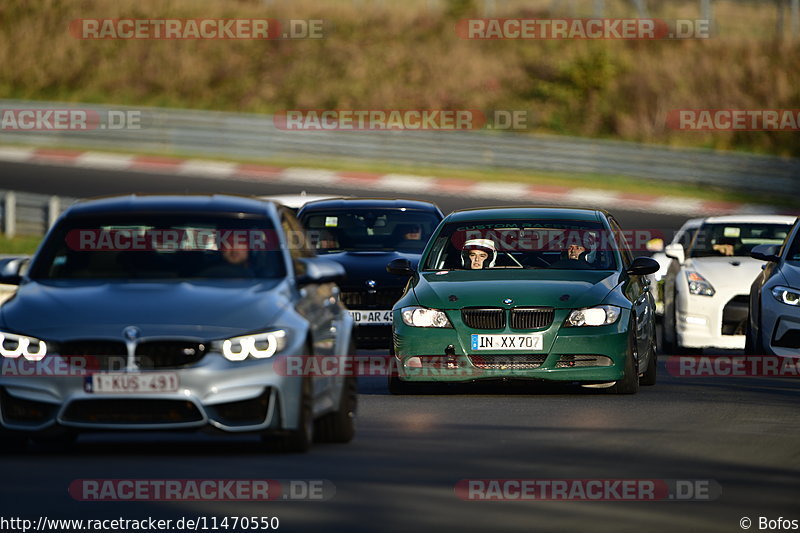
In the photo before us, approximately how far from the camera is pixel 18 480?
8.59m

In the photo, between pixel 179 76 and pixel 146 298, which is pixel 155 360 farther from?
pixel 179 76

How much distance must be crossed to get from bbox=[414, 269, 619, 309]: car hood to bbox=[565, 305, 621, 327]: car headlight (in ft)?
0.18

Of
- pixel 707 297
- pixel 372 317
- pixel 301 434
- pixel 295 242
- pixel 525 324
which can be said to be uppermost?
pixel 295 242

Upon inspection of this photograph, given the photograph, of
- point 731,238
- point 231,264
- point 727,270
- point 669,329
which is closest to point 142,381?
point 231,264

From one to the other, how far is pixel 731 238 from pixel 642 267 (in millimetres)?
5634

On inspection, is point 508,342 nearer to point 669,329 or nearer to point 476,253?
point 476,253

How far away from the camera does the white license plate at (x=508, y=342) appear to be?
43.7 ft

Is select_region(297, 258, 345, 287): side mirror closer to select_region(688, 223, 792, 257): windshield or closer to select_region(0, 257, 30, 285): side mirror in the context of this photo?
select_region(0, 257, 30, 285): side mirror

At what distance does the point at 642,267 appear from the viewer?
14.3 metres

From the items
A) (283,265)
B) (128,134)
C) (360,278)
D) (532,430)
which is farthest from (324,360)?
(128,134)

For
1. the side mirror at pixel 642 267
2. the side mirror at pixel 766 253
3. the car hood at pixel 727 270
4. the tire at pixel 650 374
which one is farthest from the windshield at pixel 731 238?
the side mirror at pixel 642 267

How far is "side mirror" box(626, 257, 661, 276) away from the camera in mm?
14266

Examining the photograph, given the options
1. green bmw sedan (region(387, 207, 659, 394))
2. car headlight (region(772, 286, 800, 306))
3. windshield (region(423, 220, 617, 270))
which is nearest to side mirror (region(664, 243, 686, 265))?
car headlight (region(772, 286, 800, 306))

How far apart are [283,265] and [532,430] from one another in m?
2.09
